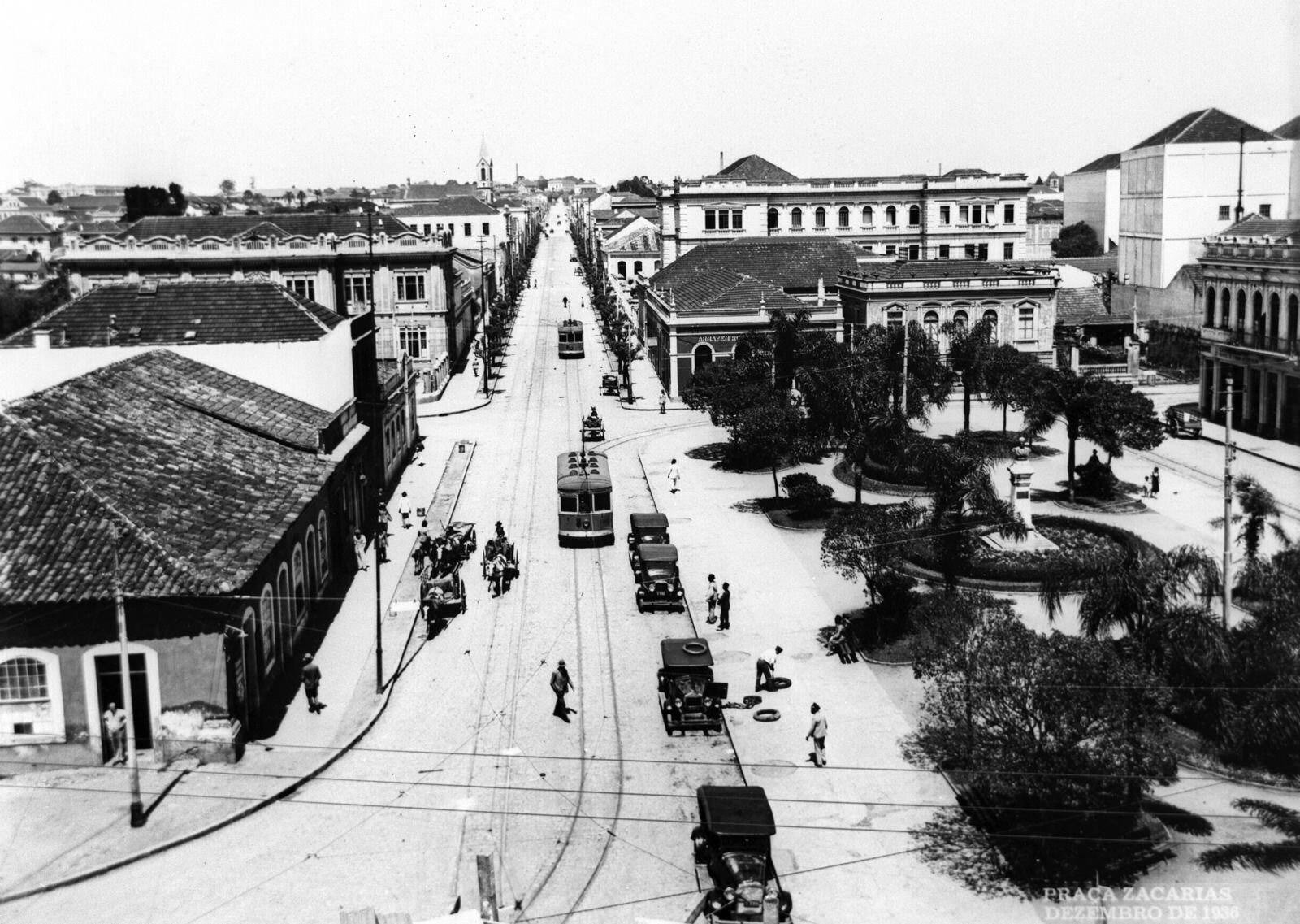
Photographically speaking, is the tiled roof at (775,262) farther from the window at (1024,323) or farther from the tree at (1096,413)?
the tree at (1096,413)

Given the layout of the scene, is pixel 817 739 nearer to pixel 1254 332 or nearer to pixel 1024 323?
pixel 1254 332

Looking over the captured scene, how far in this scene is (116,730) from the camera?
24.5 m

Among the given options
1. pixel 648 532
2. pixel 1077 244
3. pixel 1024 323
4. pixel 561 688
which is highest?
pixel 1077 244

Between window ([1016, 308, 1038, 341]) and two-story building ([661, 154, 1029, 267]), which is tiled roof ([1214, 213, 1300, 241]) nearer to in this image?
window ([1016, 308, 1038, 341])

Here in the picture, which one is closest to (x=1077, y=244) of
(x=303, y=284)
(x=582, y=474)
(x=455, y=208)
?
(x=455, y=208)

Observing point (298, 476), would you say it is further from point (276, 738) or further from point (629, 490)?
point (629, 490)

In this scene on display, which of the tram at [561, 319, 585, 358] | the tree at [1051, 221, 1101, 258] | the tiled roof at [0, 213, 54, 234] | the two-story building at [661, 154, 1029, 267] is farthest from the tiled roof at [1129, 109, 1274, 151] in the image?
the tiled roof at [0, 213, 54, 234]

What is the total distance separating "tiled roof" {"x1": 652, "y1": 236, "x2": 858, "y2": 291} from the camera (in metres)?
88.4

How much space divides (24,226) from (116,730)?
174107mm

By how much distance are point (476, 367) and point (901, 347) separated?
4049 cm

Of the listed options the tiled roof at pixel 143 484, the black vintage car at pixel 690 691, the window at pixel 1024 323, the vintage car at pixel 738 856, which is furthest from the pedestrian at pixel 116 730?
the window at pixel 1024 323

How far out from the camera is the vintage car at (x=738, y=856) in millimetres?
19219

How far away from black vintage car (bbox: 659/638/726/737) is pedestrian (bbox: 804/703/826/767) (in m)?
2.66

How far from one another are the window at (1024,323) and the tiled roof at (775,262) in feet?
53.2
